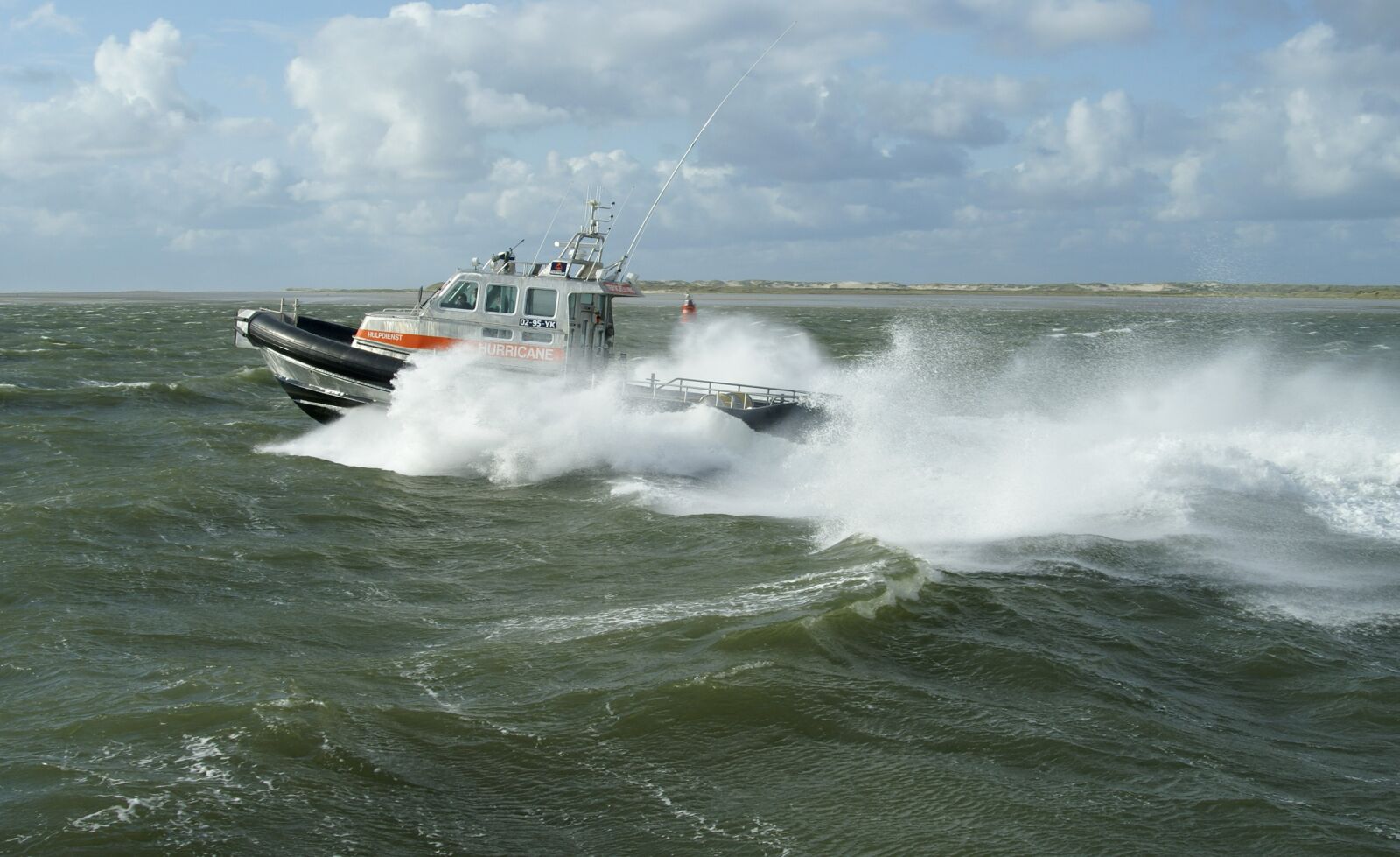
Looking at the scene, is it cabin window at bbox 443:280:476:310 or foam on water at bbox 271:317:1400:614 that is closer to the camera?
foam on water at bbox 271:317:1400:614

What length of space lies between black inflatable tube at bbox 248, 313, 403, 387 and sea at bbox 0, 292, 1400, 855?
52 cm

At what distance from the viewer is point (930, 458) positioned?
51.9 feet

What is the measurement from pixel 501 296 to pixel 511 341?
65 cm

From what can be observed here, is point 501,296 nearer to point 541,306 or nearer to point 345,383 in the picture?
point 541,306

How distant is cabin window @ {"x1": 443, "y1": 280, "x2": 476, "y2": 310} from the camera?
16438 millimetres

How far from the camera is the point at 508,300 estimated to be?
53.9 ft

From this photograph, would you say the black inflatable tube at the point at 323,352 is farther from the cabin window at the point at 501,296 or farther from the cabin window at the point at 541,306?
the cabin window at the point at 541,306

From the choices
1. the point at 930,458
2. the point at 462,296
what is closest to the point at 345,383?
the point at 462,296

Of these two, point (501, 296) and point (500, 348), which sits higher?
point (501, 296)

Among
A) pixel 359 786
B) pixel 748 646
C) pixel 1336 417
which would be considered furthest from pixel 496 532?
pixel 1336 417

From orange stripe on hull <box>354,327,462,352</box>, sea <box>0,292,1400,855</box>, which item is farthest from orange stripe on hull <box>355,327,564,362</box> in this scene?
sea <box>0,292,1400,855</box>

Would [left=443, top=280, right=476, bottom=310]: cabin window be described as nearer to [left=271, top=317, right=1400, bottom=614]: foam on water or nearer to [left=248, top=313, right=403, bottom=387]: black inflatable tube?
[left=271, top=317, right=1400, bottom=614]: foam on water

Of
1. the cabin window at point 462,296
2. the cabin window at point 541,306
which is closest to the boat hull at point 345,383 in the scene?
the cabin window at point 462,296

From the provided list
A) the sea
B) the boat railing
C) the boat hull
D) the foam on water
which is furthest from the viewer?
the boat railing
